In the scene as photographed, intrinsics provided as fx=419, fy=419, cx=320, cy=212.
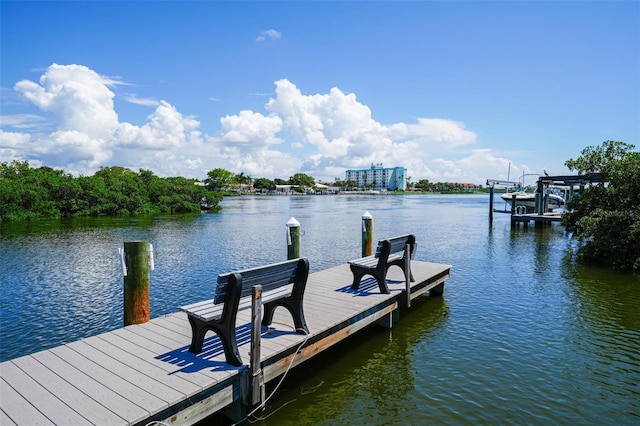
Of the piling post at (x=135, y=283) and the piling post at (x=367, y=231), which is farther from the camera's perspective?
the piling post at (x=367, y=231)

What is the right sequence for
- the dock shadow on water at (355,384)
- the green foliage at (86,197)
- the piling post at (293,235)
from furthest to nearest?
the green foliage at (86,197) → the piling post at (293,235) → the dock shadow on water at (355,384)

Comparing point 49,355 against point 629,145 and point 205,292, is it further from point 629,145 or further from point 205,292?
point 629,145

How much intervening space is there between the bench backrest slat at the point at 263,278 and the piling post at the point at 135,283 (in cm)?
219

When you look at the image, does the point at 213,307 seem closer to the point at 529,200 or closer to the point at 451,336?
the point at 451,336

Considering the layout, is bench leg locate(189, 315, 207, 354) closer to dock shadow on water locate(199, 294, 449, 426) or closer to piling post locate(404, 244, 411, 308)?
dock shadow on water locate(199, 294, 449, 426)

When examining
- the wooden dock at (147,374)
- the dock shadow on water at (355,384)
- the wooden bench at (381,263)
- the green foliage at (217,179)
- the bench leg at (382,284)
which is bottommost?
the dock shadow on water at (355,384)

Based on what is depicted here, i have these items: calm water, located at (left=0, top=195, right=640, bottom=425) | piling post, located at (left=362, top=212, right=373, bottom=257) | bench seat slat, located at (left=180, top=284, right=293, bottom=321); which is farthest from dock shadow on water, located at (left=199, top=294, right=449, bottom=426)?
piling post, located at (left=362, top=212, right=373, bottom=257)

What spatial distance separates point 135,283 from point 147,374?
2402mm

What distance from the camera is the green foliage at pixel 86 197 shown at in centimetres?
3850

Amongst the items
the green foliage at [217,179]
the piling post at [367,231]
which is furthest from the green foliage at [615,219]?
the green foliage at [217,179]

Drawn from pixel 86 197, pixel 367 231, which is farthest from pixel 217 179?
pixel 367 231

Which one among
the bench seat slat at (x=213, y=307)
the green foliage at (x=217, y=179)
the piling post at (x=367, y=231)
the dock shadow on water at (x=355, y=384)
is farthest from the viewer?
the green foliage at (x=217, y=179)

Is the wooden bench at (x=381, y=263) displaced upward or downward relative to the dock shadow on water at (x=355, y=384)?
upward

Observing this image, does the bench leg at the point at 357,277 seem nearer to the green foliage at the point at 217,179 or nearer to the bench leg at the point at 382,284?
the bench leg at the point at 382,284
